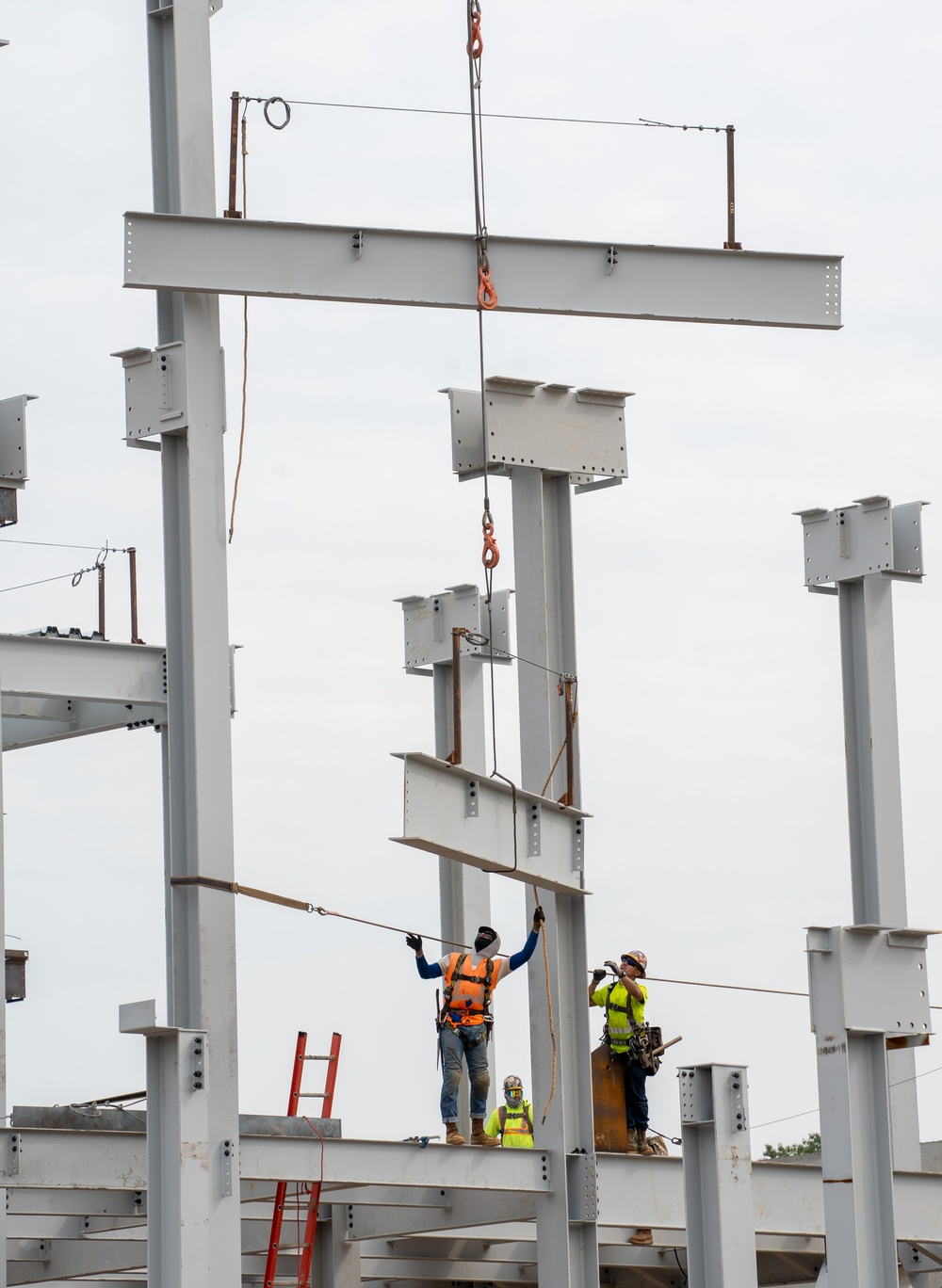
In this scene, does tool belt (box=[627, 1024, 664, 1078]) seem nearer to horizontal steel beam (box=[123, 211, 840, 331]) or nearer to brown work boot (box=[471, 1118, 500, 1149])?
brown work boot (box=[471, 1118, 500, 1149])

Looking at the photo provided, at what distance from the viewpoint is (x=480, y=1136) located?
53.7 feet

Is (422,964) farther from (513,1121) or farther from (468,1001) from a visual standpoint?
(513,1121)

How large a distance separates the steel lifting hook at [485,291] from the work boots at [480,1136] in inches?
216

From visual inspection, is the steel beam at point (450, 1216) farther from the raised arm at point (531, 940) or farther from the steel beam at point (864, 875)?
the steel beam at point (864, 875)

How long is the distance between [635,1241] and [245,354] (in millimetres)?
7282

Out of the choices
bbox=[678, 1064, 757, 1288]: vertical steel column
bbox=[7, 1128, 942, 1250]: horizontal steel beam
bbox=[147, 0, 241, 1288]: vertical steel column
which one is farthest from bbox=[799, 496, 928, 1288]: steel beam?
bbox=[147, 0, 241, 1288]: vertical steel column

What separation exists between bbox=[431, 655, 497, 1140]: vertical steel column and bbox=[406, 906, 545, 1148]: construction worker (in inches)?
155

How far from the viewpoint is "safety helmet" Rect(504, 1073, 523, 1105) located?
2134 centimetres

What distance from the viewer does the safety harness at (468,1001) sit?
1684 cm

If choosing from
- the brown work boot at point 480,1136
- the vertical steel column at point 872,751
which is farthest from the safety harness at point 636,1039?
the vertical steel column at point 872,751

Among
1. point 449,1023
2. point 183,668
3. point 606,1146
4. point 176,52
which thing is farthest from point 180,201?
point 606,1146

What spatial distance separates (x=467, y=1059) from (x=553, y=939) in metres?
1.64

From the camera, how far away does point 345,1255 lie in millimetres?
18812

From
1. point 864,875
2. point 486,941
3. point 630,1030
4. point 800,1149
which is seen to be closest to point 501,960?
point 486,941
